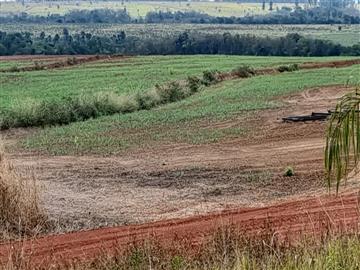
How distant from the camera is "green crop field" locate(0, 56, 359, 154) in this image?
27.0m

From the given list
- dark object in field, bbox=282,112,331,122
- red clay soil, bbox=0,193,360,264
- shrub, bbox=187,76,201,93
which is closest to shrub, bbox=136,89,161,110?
shrub, bbox=187,76,201,93

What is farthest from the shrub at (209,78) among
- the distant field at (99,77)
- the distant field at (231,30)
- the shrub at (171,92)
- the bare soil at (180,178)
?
the distant field at (231,30)

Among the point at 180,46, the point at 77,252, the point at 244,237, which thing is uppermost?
the point at 244,237

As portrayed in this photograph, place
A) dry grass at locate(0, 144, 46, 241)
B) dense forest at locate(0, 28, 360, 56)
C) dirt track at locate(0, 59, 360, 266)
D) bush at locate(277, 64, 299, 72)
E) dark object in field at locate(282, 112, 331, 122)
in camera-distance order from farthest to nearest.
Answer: dense forest at locate(0, 28, 360, 56) → bush at locate(277, 64, 299, 72) → dark object in field at locate(282, 112, 331, 122) → dry grass at locate(0, 144, 46, 241) → dirt track at locate(0, 59, 360, 266)

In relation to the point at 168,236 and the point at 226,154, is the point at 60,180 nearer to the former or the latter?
the point at 226,154

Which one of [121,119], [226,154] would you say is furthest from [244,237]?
[121,119]

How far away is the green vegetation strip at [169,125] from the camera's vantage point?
26.3m

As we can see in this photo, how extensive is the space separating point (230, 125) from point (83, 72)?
38454mm

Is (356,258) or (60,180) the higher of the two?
(356,258)

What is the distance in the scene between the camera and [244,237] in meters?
7.20

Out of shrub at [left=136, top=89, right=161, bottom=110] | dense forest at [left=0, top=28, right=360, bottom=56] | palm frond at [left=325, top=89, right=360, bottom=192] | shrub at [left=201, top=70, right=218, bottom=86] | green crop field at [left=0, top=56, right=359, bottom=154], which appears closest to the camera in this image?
palm frond at [left=325, top=89, right=360, bottom=192]

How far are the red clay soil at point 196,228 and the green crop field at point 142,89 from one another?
88.8 inches

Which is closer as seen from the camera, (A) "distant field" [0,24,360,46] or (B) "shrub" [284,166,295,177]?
(B) "shrub" [284,166,295,177]

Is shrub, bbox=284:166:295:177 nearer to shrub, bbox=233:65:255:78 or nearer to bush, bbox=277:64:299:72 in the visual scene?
shrub, bbox=233:65:255:78
